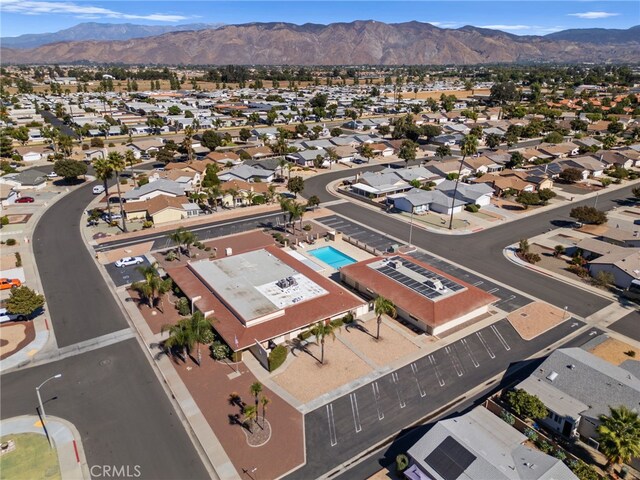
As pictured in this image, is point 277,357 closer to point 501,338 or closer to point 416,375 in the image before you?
point 416,375

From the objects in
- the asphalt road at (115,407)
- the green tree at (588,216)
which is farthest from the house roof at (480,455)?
the green tree at (588,216)

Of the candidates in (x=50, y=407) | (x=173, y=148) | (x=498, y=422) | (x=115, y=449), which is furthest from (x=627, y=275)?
(x=173, y=148)

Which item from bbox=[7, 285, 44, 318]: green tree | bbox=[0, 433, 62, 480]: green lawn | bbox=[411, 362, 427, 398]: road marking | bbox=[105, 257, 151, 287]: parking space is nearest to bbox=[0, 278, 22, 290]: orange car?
bbox=[105, 257, 151, 287]: parking space

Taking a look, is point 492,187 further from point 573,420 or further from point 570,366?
point 573,420

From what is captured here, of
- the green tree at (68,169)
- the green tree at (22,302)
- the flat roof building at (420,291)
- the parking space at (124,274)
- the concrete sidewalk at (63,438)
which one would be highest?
the green tree at (68,169)

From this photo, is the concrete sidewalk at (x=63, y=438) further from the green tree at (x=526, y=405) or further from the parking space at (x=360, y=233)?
the parking space at (x=360, y=233)

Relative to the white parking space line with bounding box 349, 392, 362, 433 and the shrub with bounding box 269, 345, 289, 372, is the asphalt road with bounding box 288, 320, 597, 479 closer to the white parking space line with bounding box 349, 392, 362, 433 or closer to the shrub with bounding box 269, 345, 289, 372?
the white parking space line with bounding box 349, 392, 362, 433
